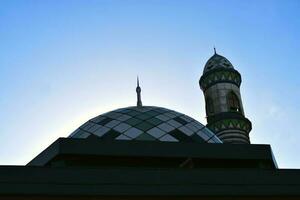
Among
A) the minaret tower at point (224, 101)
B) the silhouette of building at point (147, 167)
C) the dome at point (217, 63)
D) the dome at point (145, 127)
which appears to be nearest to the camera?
the silhouette of building at point (147, 167)

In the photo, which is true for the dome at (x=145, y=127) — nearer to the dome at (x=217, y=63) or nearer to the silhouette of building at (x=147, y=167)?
the silhouette of building at (x=147, y=167)

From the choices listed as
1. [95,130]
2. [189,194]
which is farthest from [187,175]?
[95,130]

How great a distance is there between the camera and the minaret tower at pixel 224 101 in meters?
27.7

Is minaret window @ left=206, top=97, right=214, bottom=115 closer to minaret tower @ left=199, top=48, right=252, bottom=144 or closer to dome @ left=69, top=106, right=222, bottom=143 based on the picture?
minaret tower @ left=199, top=48, right=252, bottom=144

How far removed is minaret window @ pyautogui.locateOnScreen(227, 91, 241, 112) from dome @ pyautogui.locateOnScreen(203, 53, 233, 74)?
2.25 m

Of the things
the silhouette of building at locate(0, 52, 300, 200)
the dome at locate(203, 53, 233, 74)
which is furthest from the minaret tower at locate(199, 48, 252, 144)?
Result: the silhouette of building at locate(0, 52, 300, 200)

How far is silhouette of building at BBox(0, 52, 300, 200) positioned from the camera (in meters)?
7.82

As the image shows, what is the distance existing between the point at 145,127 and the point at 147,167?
3.89 metres

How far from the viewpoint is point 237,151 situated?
11.0 meters

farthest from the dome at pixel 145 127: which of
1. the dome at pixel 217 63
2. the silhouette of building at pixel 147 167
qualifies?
the dome at pixel 217 63

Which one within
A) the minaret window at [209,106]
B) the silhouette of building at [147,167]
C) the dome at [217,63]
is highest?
the dome at [217,63]

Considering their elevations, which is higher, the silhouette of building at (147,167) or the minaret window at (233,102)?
the minaret window at (233,102)

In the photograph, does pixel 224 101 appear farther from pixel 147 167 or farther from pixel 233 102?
pixel 147 167

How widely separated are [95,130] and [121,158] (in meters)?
3.16
